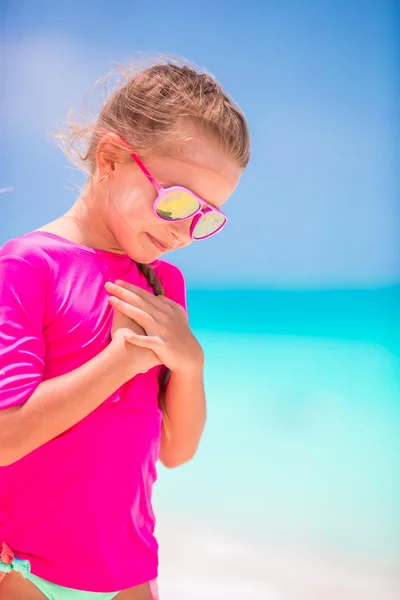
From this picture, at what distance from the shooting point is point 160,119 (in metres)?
0.94

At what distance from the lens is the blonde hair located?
93 centimetres

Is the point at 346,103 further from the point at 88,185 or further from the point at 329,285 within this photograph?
the point at 88,185

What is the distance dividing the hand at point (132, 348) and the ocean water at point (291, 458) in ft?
4.00

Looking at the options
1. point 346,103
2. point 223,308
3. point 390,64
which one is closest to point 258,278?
point 223,308

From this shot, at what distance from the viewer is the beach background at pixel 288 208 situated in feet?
9.55

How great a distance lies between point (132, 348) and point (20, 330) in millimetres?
127

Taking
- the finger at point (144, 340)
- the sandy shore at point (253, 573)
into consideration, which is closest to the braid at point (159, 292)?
the finger at point (144, 340)

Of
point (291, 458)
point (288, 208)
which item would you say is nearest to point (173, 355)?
point (291, 458)

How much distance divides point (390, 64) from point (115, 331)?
3.03 m

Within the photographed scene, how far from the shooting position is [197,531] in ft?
7.30

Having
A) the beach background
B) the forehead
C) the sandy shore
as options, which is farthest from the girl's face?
the beach background

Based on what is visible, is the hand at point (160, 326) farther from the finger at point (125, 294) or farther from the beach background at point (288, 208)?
the beach background at point (288, 208)

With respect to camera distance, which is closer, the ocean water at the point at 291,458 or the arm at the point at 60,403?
the arm at the point at 60,403

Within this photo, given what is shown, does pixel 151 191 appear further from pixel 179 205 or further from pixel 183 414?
pixel 183 414
